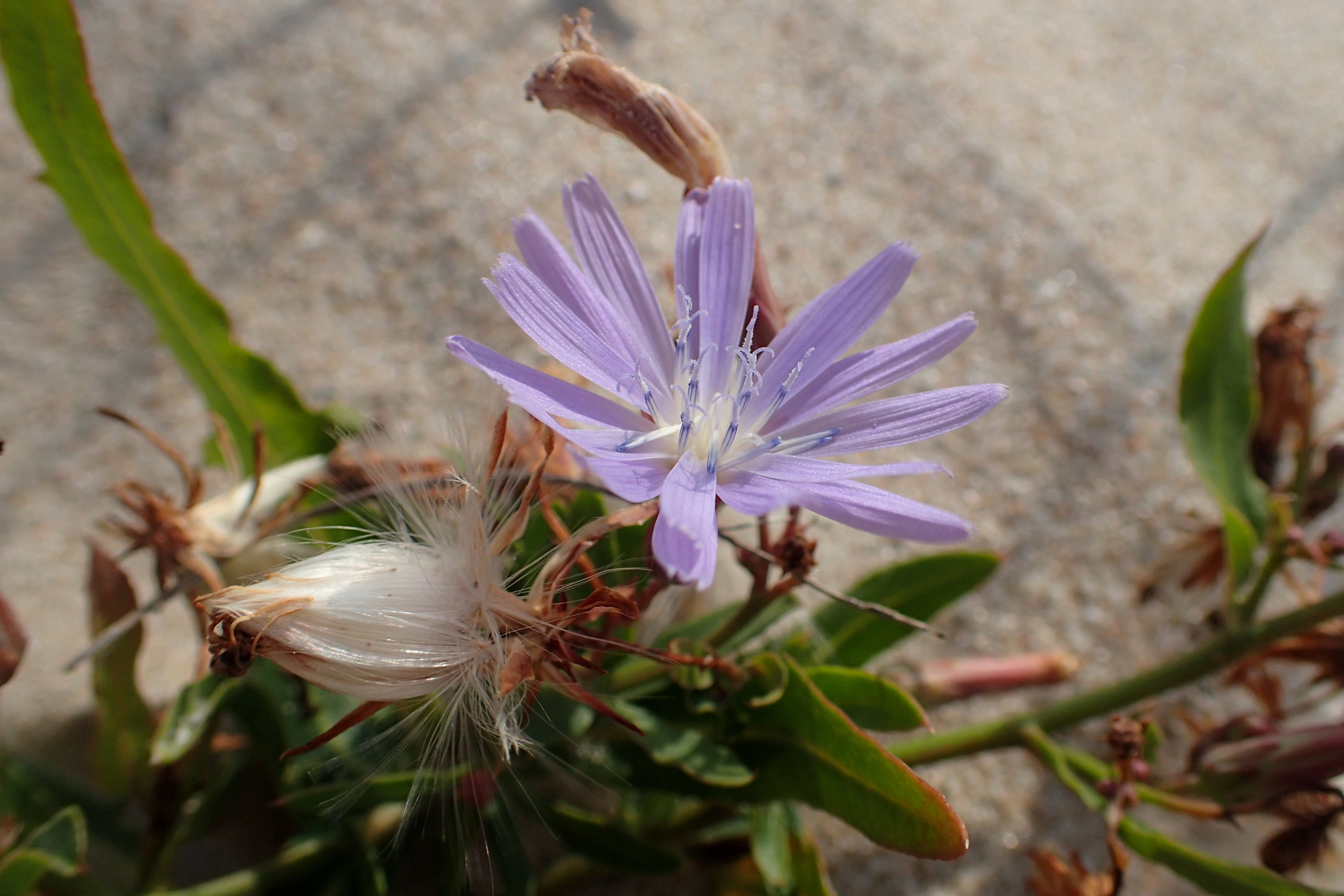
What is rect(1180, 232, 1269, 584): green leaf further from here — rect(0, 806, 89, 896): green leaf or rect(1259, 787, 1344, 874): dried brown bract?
rect(0, 806, 89, 896): green leaf

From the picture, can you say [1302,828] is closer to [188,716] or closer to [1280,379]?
[1280,379]

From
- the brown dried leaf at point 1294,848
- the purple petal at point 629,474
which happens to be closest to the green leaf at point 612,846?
the purple petal at point 629,474

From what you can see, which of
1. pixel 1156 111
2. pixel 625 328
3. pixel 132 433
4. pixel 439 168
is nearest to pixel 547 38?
pixel 439 168

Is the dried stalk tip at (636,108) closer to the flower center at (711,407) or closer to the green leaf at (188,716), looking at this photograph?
the flower center at (711,407)

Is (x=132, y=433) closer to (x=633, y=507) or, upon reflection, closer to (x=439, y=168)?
(x=439, y=168)

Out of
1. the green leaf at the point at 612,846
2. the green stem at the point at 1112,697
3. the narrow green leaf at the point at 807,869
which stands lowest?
the green stem at the point at 1112,697

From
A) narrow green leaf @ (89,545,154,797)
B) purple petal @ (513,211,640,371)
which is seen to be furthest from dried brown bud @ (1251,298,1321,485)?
narrow green leaf @ (89,545,154,797)
